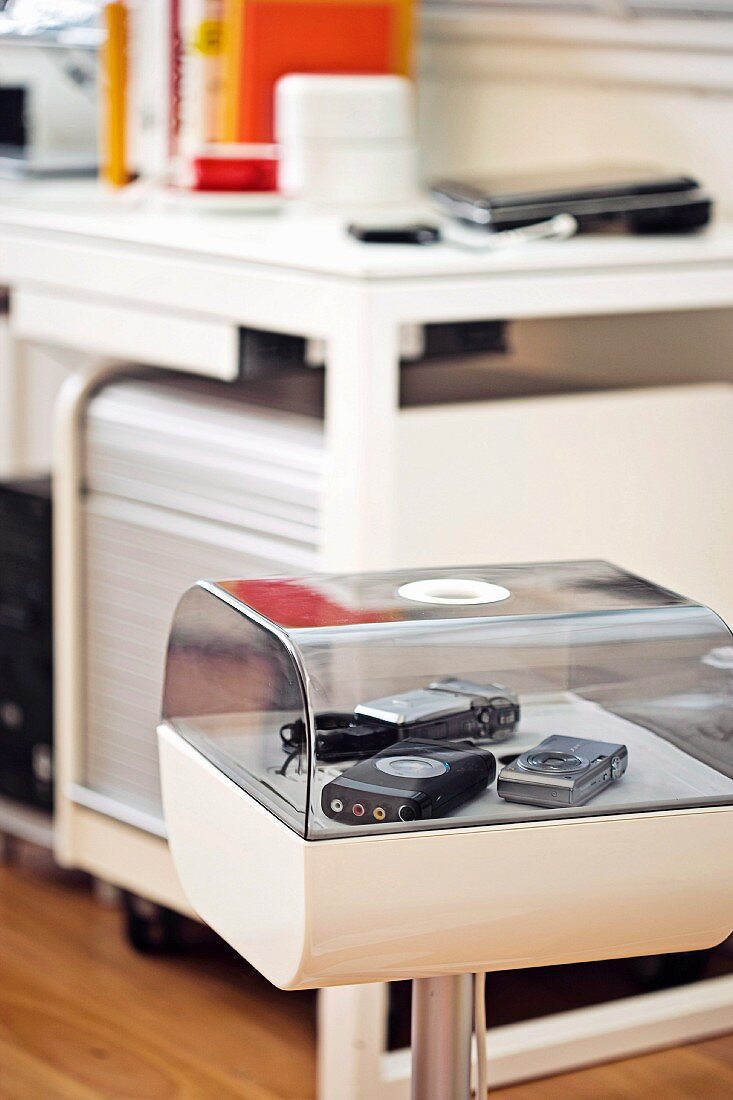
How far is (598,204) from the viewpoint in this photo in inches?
63.1

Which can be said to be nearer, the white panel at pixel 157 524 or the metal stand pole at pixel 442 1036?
the metal stand pole at pixel 442 1036

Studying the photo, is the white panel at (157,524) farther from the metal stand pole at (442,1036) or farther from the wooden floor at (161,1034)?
the metal stand pole at (442,1036)

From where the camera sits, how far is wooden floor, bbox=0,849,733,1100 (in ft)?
5.24

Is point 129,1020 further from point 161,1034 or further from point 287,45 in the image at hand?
point 287,45

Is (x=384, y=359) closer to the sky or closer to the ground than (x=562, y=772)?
closer to the sky

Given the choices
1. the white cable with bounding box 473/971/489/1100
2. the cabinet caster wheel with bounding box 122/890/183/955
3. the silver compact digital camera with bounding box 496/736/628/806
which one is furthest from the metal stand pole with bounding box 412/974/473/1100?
the cabinet caster wheel with bounding box 122/890/183/955

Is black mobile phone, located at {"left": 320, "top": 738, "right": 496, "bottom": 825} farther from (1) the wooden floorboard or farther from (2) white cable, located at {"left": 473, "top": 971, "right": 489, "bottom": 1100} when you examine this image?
(1) the wooden floorboard

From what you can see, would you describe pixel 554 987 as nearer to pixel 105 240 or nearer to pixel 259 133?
pixel 105 240

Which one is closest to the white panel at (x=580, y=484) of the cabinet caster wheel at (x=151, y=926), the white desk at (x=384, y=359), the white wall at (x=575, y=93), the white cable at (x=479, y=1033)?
the white desk at (x=384, y=359)

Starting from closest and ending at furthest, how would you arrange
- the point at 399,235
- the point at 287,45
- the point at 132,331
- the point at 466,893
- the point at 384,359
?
the point at 466,893, the point at 384,359, the point at 399,235, the point at 132,331, the point at 287,45

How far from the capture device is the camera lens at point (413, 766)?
932mm

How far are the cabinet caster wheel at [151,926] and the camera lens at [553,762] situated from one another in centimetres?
100

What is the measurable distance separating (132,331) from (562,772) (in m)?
0.87

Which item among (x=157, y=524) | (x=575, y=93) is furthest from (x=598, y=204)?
(x=157, y=524)
